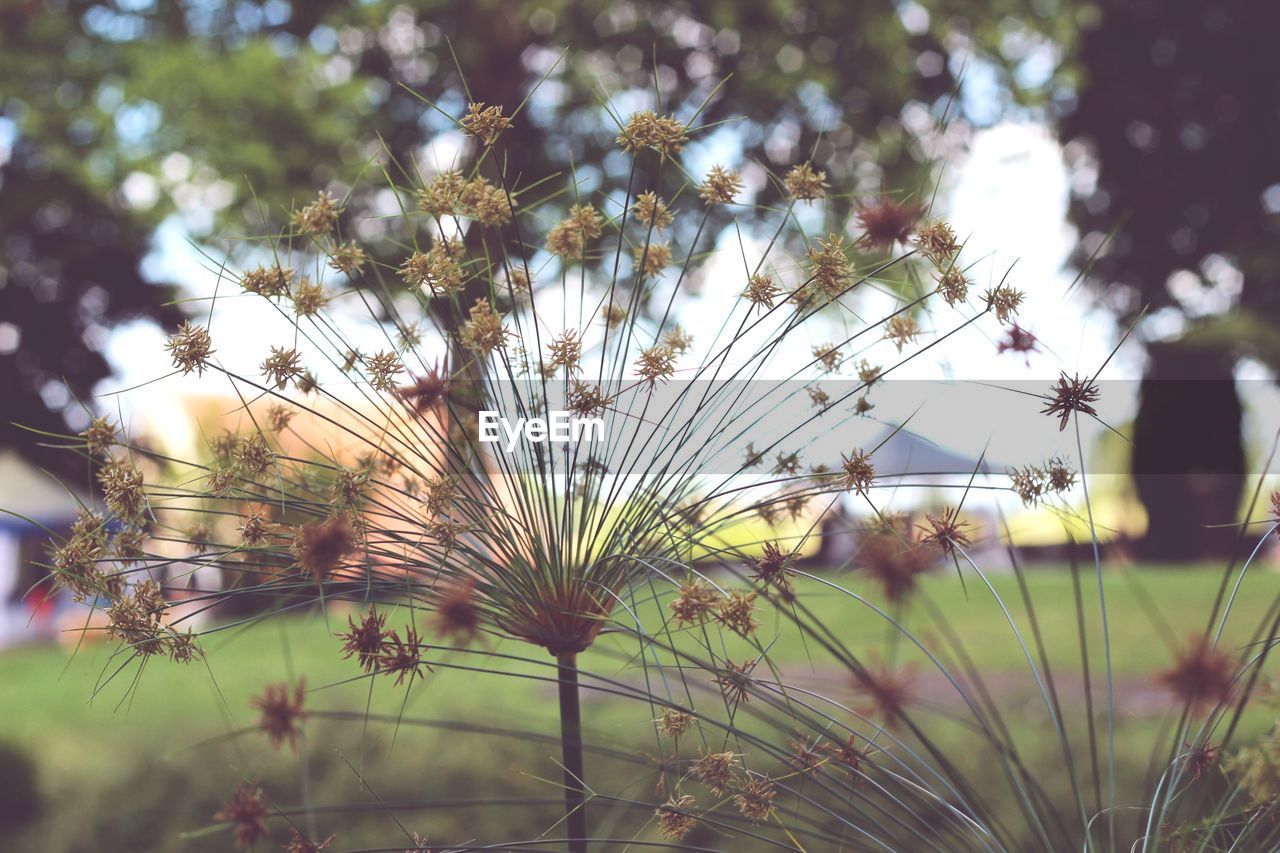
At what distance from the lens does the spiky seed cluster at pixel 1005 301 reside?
1.09 metres

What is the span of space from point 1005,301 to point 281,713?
2.58 feet

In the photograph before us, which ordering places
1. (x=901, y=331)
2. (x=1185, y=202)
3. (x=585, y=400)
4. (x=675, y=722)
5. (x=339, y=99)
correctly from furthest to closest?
(x=1185, y=202), (x=339, y=99), (x=901, y=331), (x=585, y=400), (x=675, y=722)

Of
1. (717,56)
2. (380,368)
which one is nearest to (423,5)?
(717,56)

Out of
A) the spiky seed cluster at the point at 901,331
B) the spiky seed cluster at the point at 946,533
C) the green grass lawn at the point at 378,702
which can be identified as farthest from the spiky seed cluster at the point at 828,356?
the green grass lawn at the point at 378,702

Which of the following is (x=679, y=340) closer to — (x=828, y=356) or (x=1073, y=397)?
(x=828, y=356)

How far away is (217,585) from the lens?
1.37 meters

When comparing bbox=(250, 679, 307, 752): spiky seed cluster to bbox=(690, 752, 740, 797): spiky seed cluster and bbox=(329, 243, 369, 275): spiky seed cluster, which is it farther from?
bbox=(329, 243, 369, 275): spiky seed cluster

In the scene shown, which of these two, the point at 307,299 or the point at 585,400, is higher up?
the point at 307,299

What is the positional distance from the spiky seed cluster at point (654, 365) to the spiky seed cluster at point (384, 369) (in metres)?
0.27

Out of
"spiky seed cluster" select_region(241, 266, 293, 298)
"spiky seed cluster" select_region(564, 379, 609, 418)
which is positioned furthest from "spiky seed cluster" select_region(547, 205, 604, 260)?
"spiky seed cluster" select_region(241, 266, 293, 298)

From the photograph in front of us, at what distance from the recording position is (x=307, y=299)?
1.17 m

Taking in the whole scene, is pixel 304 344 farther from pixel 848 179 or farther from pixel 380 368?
pixel 848 179

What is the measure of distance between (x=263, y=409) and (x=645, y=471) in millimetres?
594

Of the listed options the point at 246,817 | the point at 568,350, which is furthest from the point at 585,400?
the point at 246,817
